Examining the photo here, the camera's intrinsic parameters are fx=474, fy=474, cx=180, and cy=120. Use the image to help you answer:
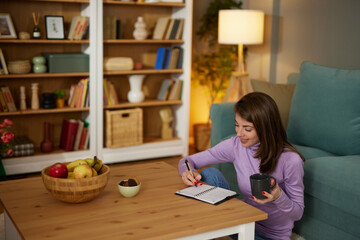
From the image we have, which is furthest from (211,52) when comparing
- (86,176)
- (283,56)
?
(86,176)

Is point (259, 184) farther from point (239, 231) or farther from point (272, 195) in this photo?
point (239, 231)

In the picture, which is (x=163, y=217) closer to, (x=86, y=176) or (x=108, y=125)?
(x=86, y=176)

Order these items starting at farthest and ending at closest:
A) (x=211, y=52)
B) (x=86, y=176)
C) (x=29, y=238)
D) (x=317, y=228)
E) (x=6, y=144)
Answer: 1. (x=211, y=52)
2. (x=6, y=144)
3. (x=317, y=228)
4. (x=86, y=176)
5. (x=29, y=238)

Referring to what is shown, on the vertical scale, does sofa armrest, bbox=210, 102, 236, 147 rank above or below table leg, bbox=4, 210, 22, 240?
above

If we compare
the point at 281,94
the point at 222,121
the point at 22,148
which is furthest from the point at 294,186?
the point at 22,148

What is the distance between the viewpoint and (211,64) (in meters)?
4.77

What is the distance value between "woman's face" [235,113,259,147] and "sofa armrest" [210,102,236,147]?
3.55ft

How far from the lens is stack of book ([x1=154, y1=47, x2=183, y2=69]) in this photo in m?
4.45

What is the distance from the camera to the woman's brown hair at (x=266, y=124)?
81.8 inches

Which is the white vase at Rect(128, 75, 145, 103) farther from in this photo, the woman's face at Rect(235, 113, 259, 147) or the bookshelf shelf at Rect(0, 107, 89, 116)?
the woman's face at Rect(235, 113, 259, 147)

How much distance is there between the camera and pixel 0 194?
80.0 inches

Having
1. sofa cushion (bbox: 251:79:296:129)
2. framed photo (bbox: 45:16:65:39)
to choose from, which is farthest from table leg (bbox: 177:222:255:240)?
framed photo (bbox: 45:16:65:39)

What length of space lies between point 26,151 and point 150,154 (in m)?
1.14

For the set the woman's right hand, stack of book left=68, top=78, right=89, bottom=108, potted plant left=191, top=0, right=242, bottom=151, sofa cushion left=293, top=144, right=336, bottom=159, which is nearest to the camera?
the woman's right hand
